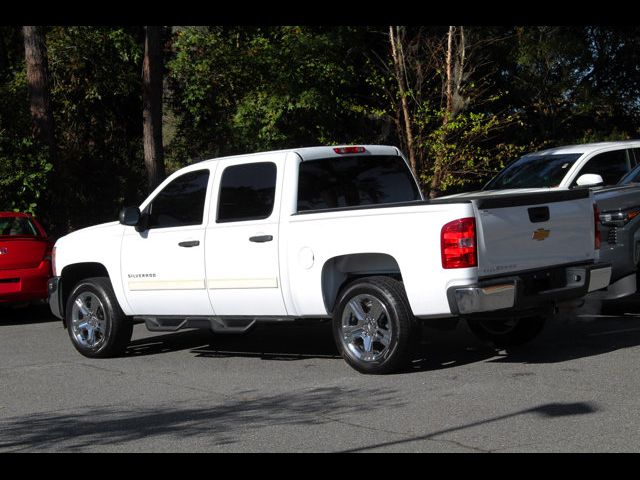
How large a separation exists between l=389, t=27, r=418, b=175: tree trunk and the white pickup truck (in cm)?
1011

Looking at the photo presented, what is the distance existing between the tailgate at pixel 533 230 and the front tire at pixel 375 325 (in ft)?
2.58

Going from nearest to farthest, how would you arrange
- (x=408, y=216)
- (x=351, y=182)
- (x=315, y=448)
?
(x=315, y=448) < (x=408, y=216) < (x=351, y=182)

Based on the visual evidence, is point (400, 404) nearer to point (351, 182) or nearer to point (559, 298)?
point (559, 298)

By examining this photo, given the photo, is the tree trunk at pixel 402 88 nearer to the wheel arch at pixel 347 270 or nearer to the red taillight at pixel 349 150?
the red taillight at pixel 349 150

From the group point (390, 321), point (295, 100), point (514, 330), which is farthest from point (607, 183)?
point (295, 100)

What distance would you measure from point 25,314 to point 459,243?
980 centimetres

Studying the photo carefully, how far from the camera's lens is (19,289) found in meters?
14.5

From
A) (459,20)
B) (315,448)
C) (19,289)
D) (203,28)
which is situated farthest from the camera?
(203,28)

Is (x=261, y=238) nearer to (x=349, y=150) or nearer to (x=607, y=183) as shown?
(x=349, y=150)

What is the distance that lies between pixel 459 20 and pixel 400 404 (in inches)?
379

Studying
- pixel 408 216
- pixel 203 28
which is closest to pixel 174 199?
pixel 408 216

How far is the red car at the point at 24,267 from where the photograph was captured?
1441cm

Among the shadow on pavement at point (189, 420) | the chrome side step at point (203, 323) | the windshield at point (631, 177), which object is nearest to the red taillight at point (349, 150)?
the chrome side step at point (203, 323)

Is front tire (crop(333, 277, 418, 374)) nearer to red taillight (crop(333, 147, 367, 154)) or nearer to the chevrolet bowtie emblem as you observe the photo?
the chevrolet bowtie emblem
